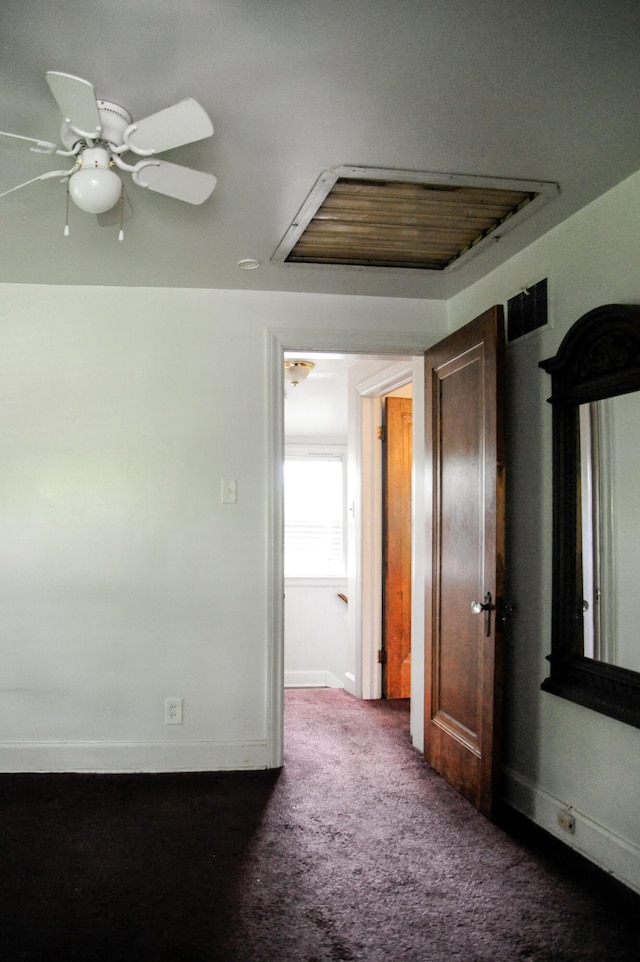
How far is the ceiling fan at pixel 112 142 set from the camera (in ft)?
5.21

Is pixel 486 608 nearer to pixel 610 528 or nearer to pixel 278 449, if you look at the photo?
pixel 610 528

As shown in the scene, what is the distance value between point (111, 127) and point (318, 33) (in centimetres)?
60

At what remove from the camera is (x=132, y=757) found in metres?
3.31

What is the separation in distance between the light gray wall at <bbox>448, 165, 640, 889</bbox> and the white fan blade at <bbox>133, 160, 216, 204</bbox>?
138cm

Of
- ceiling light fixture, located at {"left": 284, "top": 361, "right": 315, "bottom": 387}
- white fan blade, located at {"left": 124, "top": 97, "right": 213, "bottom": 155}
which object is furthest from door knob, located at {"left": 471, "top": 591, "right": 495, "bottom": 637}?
ceiling light fixture, located at {"left": 284, "top": 361, "right": 315, "bottom": 387}

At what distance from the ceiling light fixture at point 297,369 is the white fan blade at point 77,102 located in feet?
10.0

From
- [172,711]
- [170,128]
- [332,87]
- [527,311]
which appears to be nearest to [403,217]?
[527,311]

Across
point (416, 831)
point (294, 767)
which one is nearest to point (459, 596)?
point (416, 831)

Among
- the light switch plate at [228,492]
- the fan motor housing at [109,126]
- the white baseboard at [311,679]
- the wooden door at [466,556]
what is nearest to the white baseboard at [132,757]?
the wooden door at [466,556]

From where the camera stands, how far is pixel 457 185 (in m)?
2.28

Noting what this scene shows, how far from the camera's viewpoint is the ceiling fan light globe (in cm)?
177

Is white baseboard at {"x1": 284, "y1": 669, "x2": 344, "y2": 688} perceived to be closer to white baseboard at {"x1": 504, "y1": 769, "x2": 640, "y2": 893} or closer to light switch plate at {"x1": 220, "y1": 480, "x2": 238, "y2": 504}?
light switch plate at {"x1": 220, "y1": 480, "x2": 238, "y2": 504}

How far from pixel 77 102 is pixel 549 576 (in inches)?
86.7

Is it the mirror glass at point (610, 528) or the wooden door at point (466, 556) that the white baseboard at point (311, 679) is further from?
the mirror glass at point (610, 528)
